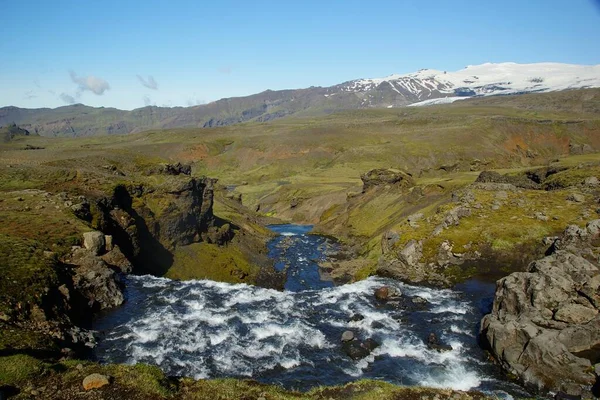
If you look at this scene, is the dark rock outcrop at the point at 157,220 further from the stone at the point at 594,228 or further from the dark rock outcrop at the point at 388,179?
the stone at the point at 594,228

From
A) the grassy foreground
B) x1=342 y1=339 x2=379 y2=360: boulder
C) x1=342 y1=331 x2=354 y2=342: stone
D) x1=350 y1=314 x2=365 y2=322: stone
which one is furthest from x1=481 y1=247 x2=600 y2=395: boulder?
x1=342 y1=331 x2=354 y2=342: stone

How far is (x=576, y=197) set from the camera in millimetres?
62219

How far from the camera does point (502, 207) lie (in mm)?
63250

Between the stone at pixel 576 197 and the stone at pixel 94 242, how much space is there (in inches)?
2436

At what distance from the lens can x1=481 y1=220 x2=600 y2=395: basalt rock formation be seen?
89.7ft

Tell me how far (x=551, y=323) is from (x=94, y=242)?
38.7 m

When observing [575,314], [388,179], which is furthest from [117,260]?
[388,179]

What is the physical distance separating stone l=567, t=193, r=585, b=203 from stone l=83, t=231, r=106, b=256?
61.9 m

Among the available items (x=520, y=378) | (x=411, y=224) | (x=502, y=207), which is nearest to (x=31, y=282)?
(x=520, y=378)

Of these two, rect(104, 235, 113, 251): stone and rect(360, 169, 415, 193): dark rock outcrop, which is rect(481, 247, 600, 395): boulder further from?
rect(360, 169, 415, 193): dark rock outcrop

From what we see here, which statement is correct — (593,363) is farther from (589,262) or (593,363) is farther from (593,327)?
(589,262)

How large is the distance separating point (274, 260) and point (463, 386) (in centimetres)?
4219

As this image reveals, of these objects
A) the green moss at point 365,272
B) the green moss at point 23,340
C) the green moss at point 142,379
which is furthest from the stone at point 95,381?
the green moss at point 365,272

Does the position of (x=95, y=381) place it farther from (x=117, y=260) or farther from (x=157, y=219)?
(x=157, y=219)
